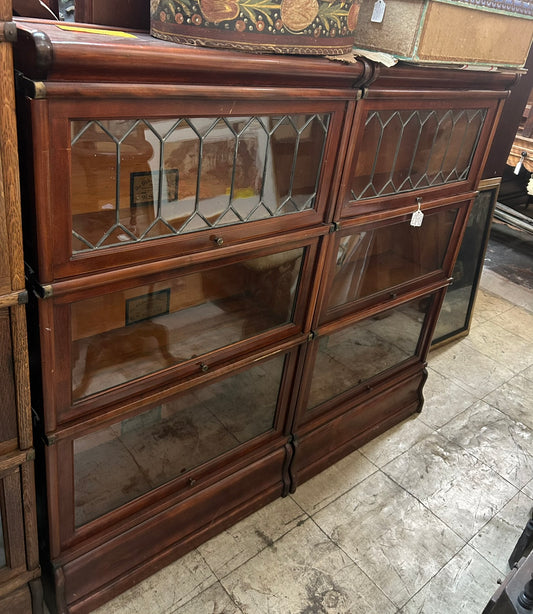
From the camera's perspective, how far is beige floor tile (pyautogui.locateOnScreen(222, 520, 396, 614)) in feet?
5.12

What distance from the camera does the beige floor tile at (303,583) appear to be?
1560 millimetres

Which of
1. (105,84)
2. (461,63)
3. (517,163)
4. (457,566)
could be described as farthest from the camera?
(517,163)

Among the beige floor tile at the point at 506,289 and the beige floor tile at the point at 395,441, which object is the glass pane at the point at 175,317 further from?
the beige floor tile at the point at 506,289

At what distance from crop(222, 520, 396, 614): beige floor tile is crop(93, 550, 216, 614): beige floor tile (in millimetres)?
82

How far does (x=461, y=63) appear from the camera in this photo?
1454mm

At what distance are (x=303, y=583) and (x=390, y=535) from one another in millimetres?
362

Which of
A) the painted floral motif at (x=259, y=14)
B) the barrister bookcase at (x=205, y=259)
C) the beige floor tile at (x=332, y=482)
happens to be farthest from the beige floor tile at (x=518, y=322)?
the painted floral motif at (x=259, y=14)

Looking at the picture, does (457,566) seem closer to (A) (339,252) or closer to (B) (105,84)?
(A) (339,252)

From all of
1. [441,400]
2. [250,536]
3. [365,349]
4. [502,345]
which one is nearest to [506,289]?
[502,345]

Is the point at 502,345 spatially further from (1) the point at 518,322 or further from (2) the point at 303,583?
(2) the point at 303,583

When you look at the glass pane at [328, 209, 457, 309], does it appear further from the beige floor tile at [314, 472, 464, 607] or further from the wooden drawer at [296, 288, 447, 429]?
the beige floor tile at [314, 472, 464, 607]

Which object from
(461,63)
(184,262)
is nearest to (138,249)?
(184,262)

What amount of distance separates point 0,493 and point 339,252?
108cm

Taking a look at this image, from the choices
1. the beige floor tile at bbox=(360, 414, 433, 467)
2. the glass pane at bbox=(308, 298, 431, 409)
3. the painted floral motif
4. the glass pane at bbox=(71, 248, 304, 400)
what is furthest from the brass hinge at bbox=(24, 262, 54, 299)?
the beige floor tile at bbox=(360, 414, 433, 467)
